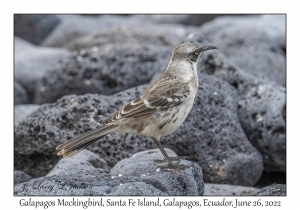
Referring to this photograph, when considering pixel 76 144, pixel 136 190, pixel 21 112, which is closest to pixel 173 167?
pixel 136 190

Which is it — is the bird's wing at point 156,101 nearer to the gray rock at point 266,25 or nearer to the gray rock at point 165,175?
the gray rock at point 165,175

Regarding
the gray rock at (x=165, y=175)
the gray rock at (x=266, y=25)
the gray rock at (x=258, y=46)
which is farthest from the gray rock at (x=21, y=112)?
the gray rock at (x=266, y=25)

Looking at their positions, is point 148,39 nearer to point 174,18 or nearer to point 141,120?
point 174,18

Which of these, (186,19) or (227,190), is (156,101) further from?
(186,19)

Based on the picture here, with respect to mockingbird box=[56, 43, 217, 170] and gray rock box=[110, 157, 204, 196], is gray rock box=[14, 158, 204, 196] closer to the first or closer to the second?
gray rock box=[110, 157, 204, 196]

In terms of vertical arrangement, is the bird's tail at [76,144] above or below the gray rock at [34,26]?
below

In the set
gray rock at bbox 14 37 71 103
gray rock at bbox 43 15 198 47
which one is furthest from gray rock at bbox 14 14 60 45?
gray rock at bbox 14 37 71 103

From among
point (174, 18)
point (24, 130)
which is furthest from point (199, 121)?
point (174, 18)
